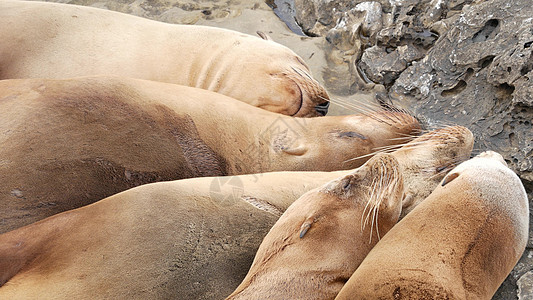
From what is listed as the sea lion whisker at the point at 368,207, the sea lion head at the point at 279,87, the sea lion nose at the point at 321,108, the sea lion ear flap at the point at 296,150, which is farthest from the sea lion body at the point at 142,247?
the sea lion nose at the point at 321,108

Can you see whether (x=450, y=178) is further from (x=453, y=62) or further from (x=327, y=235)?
(x=453, y=62)

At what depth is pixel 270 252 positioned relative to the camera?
2.28m

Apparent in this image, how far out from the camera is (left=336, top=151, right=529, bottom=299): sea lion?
1951 millimetres

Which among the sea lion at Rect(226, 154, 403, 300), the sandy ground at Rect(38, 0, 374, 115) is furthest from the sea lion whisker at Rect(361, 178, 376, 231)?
the sandy ground at Rect(38, 0, 374, 115)

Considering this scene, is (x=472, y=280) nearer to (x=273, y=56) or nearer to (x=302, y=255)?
(x=302, y=255)

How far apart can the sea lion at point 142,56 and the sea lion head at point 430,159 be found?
85 cm

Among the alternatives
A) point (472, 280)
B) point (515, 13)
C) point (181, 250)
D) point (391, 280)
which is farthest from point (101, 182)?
point (515, 13)

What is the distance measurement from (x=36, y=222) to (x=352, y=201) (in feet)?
4.97

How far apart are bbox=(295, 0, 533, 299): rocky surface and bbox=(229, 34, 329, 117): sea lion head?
0.83 m

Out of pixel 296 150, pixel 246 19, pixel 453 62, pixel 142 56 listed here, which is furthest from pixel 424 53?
pixel 142 56

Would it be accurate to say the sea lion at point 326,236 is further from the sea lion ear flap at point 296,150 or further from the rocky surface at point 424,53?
the rocky surface at point 424,53

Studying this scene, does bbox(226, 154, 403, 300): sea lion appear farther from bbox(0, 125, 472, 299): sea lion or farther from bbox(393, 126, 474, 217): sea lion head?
bbox(393, 126, 474, 217): sea lion head

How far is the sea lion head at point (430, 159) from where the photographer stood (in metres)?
2.92

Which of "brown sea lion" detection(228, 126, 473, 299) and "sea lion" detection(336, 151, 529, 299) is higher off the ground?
"sea lion" detection(336, 151, 529, 299)
